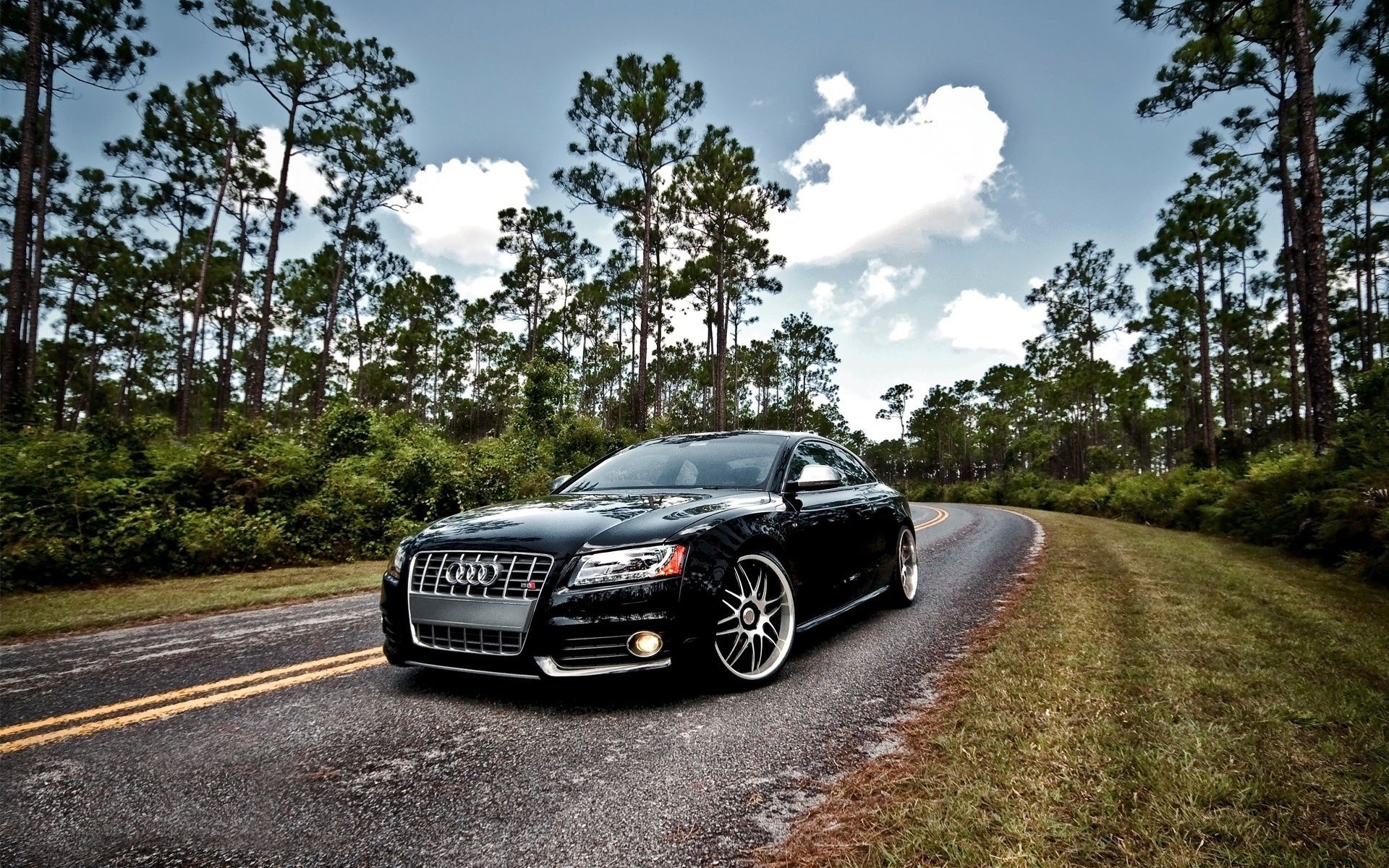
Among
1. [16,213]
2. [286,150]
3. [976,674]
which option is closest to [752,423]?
[286,150]

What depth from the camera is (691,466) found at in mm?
4445

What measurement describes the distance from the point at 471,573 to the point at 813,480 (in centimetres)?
214

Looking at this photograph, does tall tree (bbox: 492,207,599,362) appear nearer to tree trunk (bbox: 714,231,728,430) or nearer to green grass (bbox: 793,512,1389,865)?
tree trunk (bbox: 714,231,728,430)

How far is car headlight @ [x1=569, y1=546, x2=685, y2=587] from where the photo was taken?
2787 mm

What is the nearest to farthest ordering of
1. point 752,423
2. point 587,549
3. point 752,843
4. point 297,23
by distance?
point 752,843, point 587,549, point 297,23, point 752,423

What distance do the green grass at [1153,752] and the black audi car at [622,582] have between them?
39.0 inches

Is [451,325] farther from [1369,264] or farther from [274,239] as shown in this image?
[1369,264]

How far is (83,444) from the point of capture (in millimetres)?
8586

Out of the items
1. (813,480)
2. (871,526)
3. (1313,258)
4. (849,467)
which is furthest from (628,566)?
(1313,258)

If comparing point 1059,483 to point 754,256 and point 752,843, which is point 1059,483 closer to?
point 754,256

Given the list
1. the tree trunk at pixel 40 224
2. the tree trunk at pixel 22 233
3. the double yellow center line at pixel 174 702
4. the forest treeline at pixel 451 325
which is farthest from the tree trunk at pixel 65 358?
the double yellow center line at pixel 174 702

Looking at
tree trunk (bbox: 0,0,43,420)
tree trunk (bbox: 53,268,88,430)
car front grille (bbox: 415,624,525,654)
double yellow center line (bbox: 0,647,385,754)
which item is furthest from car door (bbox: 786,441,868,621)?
tree trunk (bbox: 53,268,88,430)

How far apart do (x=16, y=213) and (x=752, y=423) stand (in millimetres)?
49766

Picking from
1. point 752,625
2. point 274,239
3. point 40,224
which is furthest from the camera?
point 274,239
